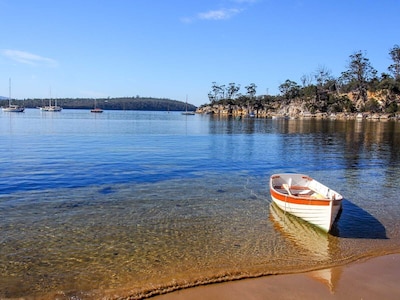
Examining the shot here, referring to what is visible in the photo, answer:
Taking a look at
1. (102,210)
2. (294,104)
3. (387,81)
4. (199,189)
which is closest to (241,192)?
(199,189)

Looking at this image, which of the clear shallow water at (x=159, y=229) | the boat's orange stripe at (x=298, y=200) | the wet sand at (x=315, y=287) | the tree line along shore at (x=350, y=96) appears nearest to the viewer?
the wet sand at (x=315, y=287)

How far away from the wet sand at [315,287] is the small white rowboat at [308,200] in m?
3.02

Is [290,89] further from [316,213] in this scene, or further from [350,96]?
[316,213]

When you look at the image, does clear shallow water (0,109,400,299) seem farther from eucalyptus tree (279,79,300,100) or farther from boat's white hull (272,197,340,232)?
eucalyptus tree (279,79,300,100)

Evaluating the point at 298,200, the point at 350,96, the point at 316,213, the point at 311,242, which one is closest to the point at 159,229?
the point at 311,242

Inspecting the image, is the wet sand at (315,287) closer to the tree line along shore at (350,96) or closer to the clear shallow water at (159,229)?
the clear shallow water at (159,229)

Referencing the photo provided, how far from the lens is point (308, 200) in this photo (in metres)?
14.3

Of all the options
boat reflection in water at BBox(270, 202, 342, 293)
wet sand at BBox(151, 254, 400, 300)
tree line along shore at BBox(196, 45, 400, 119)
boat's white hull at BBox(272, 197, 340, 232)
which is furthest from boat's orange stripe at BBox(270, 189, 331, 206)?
tree line along shore at BBox(196, 45, 400, 119)

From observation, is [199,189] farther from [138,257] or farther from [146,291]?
[146,291]

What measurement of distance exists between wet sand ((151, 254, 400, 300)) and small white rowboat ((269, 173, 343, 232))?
3016 millimetres

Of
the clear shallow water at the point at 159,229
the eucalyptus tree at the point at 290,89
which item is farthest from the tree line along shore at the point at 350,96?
the clear shallow water at the point at 159,229

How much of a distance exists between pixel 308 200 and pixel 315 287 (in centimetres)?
524

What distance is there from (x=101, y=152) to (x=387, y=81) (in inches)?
5274

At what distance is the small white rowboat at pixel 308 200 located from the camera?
44.4ft
